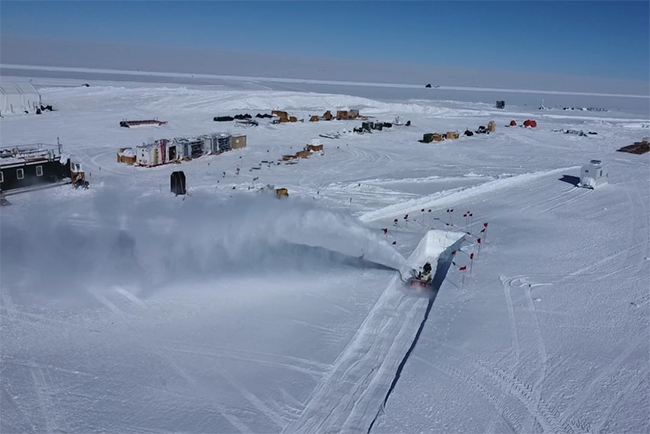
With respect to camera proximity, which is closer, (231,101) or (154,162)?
(154,162)

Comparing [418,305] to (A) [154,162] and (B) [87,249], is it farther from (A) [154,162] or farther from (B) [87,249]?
(A) [154,162]

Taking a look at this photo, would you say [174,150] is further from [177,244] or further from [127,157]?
[177,244]

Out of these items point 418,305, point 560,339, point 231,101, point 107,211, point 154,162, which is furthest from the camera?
point 231,101

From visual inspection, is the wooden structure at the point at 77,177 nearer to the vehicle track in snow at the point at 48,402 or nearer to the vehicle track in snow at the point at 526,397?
the vehicle track in snow at the point at 48,402

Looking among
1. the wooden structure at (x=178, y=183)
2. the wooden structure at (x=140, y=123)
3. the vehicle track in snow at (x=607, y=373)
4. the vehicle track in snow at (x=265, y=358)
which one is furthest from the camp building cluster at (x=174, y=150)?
the vehicle track in snow at (x=607, y=373)

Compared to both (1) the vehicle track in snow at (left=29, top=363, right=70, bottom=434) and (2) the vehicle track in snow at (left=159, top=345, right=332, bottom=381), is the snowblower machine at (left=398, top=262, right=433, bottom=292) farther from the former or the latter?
(1) the vehicle track in snow at (left=29, top=363, right=70, bottom=434)

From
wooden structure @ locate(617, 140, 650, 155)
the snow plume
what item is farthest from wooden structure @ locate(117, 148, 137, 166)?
wooden structure @ locate(617, 140, 650, 155)

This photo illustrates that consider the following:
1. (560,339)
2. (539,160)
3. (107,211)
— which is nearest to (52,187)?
(107,211)
